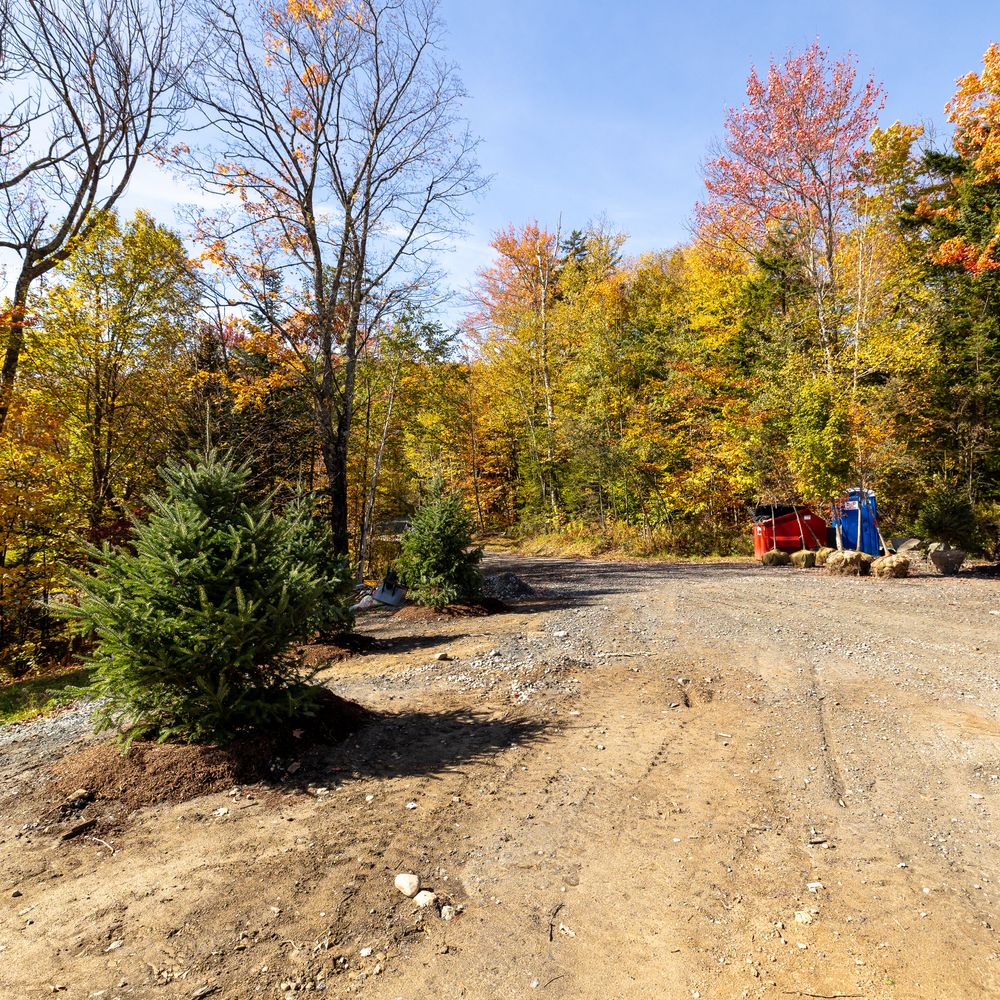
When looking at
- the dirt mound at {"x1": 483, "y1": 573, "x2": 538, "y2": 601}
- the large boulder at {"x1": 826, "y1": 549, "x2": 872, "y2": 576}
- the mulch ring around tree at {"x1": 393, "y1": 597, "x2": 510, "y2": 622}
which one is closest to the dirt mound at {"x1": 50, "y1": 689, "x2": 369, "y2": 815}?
the mulch ring around tree at {"x1": 393, "y1": 597, "x2": 510, "y2": 622}

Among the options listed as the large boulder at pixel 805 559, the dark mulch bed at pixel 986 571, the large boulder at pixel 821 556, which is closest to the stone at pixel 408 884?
the dark mulch bed at pixel 986 571

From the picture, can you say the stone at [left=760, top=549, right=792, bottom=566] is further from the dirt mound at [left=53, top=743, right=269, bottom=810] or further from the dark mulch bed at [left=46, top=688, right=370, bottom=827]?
the dirt mound at [left=53, top=743, right=269, bottom=810]

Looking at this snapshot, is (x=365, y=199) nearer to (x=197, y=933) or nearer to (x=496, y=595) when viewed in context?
(x=496, y=595)

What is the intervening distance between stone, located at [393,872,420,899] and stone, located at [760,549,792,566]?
42.8 ft

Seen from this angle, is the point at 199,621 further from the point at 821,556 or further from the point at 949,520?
the point at 949,520

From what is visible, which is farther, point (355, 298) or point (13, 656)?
point (355, 298)

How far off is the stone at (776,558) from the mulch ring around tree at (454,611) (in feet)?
25.8

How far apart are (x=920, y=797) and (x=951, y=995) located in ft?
5.27

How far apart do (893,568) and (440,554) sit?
880cm

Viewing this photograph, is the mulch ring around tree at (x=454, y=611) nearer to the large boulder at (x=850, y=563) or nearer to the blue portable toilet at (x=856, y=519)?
the large boulder at (x=850, y=563)

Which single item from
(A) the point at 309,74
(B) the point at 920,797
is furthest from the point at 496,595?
(A) the point at 309,74

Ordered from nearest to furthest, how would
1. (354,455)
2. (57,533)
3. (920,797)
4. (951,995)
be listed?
(951,995) → (920,797) → (57,533) → (354,455)

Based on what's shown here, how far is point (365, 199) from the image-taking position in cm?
1176

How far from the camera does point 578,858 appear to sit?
281 centimetres
